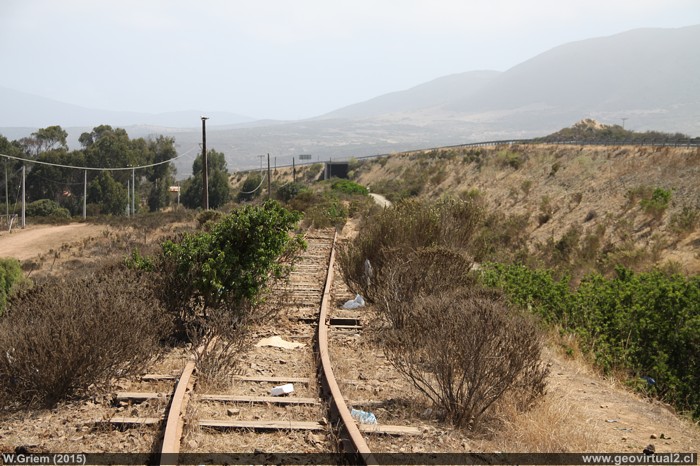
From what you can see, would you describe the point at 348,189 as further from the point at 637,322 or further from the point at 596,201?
the point at 637,322

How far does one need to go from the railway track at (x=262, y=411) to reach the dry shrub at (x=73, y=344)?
402mm

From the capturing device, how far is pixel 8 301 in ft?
31.4

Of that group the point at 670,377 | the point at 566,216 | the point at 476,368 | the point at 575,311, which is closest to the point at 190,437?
the point at 476,368

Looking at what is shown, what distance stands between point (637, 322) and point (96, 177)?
79.2 meters

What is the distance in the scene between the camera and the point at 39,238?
150 ft

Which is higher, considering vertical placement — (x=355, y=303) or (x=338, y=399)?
(x=338, y=399)

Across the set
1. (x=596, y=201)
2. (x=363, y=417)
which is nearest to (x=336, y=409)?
(x=363, y=417)

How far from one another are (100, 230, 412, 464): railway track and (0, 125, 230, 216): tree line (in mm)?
69819

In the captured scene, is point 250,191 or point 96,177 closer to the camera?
point 96,177

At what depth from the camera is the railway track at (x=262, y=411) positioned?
5.54 metres

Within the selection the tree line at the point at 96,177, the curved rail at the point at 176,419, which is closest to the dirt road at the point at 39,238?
the tree line at the point at 96,177

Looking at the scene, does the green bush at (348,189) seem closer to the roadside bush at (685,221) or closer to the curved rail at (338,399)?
the roadside bush at (685,221)

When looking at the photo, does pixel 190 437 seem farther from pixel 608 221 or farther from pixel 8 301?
pixel 608 221

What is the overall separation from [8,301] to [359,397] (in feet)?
18.4
